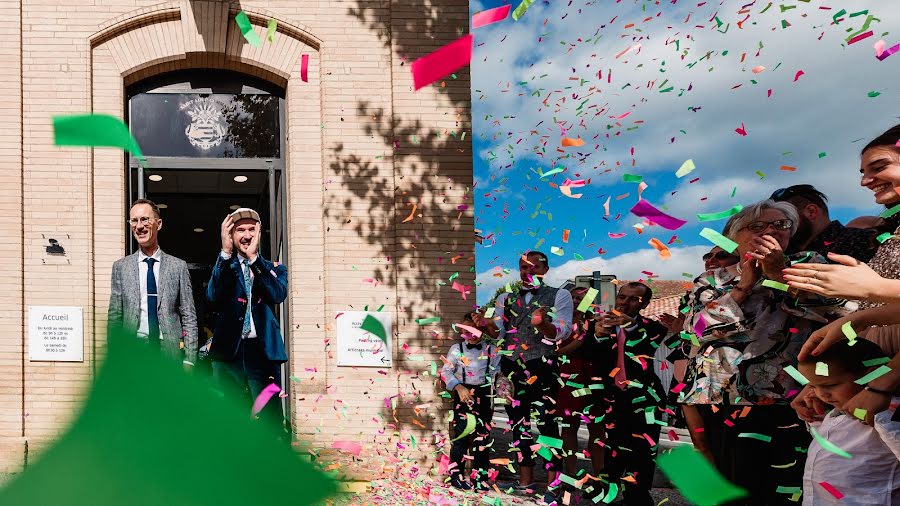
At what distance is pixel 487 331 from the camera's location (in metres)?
8.35

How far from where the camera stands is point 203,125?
31.7ft

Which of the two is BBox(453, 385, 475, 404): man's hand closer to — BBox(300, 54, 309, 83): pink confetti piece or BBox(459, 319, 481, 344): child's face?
BBox(459, 319, 481, 344): child's face

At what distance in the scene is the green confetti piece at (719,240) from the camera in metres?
3.93

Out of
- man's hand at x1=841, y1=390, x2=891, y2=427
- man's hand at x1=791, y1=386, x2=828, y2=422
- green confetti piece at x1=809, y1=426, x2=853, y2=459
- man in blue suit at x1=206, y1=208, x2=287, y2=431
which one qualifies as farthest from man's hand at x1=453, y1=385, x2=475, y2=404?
man's hand at x1=841, y1=390, x2=891, y2=427

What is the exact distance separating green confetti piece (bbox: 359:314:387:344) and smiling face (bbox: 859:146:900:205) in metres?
6.26

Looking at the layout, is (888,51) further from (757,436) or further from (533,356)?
(533,356)

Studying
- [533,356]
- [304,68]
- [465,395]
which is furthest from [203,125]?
[533,356]

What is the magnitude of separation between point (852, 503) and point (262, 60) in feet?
26.7

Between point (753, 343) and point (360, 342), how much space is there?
5.81 m

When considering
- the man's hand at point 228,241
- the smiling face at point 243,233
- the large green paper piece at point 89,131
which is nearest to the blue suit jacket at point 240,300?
the man's hand at point 228,241

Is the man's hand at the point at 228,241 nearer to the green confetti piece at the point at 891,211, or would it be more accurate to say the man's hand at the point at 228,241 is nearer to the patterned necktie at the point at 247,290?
the patterned necktie at the point at 247,290

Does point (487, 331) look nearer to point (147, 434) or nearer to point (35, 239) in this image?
point (35, 239)

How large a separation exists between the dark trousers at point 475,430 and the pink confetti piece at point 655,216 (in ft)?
11.8

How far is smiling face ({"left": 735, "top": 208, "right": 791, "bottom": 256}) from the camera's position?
3983 millimetres
